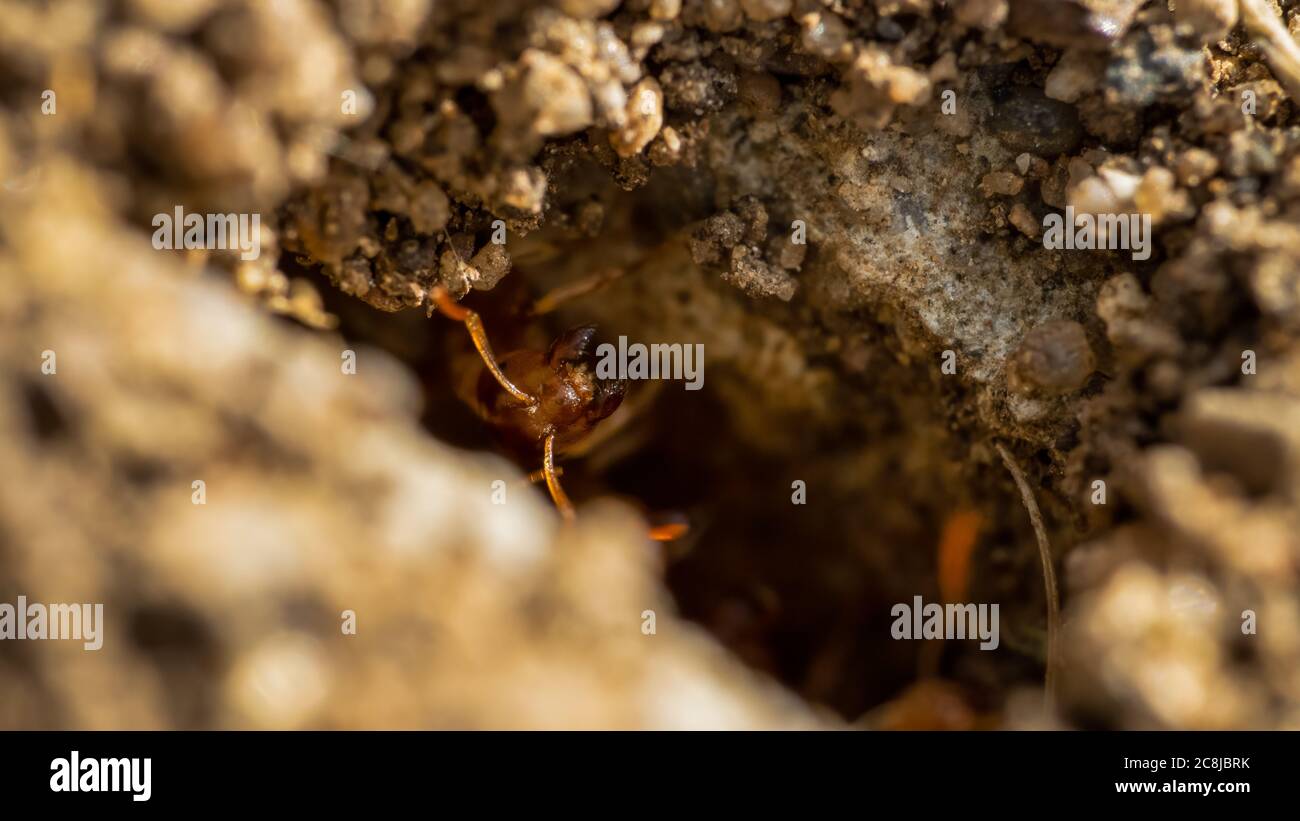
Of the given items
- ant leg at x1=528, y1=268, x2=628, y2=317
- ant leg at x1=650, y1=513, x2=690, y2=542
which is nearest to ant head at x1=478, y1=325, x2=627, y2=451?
ant leg at x1=528, y1=268, x2=628, y2=317

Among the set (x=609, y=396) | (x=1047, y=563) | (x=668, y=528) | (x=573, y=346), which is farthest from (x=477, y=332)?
(x=1047, y=563)

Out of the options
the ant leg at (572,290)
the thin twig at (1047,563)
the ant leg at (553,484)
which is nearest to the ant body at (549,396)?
the ant leg at (553,484)

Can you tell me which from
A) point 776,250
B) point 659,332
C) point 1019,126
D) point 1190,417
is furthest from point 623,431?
point 1190,417

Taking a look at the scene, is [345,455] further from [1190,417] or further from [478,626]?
[1190,417]

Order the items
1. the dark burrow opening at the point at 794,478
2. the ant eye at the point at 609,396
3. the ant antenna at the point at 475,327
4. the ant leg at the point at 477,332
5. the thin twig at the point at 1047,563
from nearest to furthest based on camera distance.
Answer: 1. the thin twig at the point at 1047,563
2. the ant antenna at the point at 475,327
3. the ant leg at the point at 477,332
4. the dark burrow opening at the point at 794,478
5. the ant eye at the point at 609,396

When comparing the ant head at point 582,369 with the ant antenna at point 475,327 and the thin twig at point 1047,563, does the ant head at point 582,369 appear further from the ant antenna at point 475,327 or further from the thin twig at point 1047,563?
the thin twig at point 1047,563

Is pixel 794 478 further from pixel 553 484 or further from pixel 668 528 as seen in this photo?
pixel 553 484

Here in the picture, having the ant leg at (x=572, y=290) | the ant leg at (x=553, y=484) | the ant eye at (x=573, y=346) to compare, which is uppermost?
the ant leg at (x=572, y=290)

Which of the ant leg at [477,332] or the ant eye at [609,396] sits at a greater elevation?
the ant leg at [477,332]
